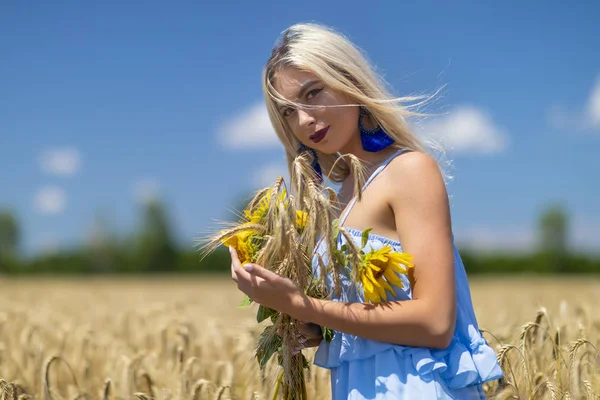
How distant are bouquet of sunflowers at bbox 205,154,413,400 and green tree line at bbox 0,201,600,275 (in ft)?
90.9

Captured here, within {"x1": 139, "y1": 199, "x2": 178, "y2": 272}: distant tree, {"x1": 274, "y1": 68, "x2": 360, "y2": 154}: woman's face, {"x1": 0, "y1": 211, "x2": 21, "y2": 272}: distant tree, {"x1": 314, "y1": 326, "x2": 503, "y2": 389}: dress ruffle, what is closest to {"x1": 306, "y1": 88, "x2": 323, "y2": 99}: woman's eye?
{"x1": 274, "y1": 68, "x2": 360, "y2": 154}: woman's face

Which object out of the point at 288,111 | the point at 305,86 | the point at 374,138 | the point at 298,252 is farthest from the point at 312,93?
the point at 298,252

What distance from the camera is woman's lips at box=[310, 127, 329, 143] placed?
2.24 meters

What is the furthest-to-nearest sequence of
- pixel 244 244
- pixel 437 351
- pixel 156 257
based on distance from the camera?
pixel 156 257, pixel 244 244, pixel 437 351

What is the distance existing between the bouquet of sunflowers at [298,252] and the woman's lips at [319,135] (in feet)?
0.74

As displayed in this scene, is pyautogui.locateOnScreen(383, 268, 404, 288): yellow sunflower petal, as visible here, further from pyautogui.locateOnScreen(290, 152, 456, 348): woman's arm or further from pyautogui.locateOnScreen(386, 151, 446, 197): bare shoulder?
pyautogui.locateOnScreen(386, 151, 446, 197): bare shoulder

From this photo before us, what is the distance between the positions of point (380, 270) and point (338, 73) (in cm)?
76

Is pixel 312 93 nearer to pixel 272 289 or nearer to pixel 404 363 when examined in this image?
pixel 272 289

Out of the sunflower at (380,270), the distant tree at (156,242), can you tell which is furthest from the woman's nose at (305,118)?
the distant tree at (156,242)

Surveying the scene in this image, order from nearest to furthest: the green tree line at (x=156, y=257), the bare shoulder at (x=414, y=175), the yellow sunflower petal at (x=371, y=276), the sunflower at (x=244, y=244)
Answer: the yellow sunflower petal at (x=371, y=276)
the bare shoulder at (x=414, y=175)
the sunflower at (x=244, y=244)
the green tree line at (x=156, y=257)

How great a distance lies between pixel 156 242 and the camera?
51.1 meters

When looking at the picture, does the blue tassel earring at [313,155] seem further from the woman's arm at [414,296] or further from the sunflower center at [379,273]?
the sunflower center at [379,273]

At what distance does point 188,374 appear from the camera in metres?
2.73

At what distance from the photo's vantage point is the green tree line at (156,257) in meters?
37.2
